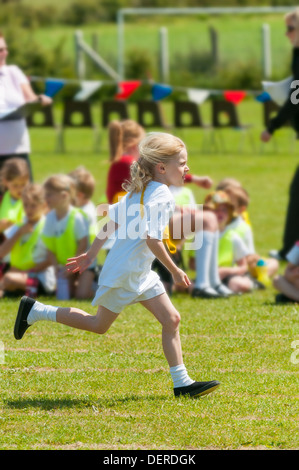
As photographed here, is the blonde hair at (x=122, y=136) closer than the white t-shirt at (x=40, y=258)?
Yes

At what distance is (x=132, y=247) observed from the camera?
5.26m

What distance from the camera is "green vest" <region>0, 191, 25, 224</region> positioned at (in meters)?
9.07

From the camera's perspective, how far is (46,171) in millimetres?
18703

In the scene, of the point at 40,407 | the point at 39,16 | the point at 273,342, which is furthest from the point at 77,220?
the point at 39,16

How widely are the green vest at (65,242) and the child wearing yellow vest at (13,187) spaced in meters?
0.53

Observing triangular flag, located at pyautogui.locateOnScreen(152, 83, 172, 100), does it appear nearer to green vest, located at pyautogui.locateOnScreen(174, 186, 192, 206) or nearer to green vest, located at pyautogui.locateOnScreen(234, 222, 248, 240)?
green vest, located at pyautogui.locateOnScreen(234, 222, 248, 240)

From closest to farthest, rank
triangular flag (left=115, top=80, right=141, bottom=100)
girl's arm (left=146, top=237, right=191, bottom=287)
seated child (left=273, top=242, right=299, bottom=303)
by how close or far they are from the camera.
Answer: girl's arm (left=146, top=237, right=191, bottom=287), seated child (left=273, top=242, right=299, bottom=303), triangular flag (left=115, top=80, right=141, bottom=100)

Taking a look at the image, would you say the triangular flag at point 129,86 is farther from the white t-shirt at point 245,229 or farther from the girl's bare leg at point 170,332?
the girl's bare leg at point 170,332

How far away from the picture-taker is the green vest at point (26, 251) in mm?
8836

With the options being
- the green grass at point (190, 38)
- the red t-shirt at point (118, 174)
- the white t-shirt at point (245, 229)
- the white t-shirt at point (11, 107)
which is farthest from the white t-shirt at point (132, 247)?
the green grass at point (190, 38)

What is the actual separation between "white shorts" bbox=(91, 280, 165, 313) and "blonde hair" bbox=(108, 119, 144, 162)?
3.26 metres

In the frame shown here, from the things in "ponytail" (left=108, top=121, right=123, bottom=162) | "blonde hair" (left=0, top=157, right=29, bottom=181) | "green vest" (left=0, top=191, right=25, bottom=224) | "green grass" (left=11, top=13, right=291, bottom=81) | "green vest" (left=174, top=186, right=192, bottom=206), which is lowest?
"green grass" (left=11, top=13, right=291, bottom=81)

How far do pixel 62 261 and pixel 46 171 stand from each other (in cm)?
1012

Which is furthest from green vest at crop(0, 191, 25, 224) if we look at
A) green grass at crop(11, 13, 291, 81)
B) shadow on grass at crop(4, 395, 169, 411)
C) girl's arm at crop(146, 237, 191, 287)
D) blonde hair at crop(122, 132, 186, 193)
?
green grass at crop(11, 13, 291, 81)
